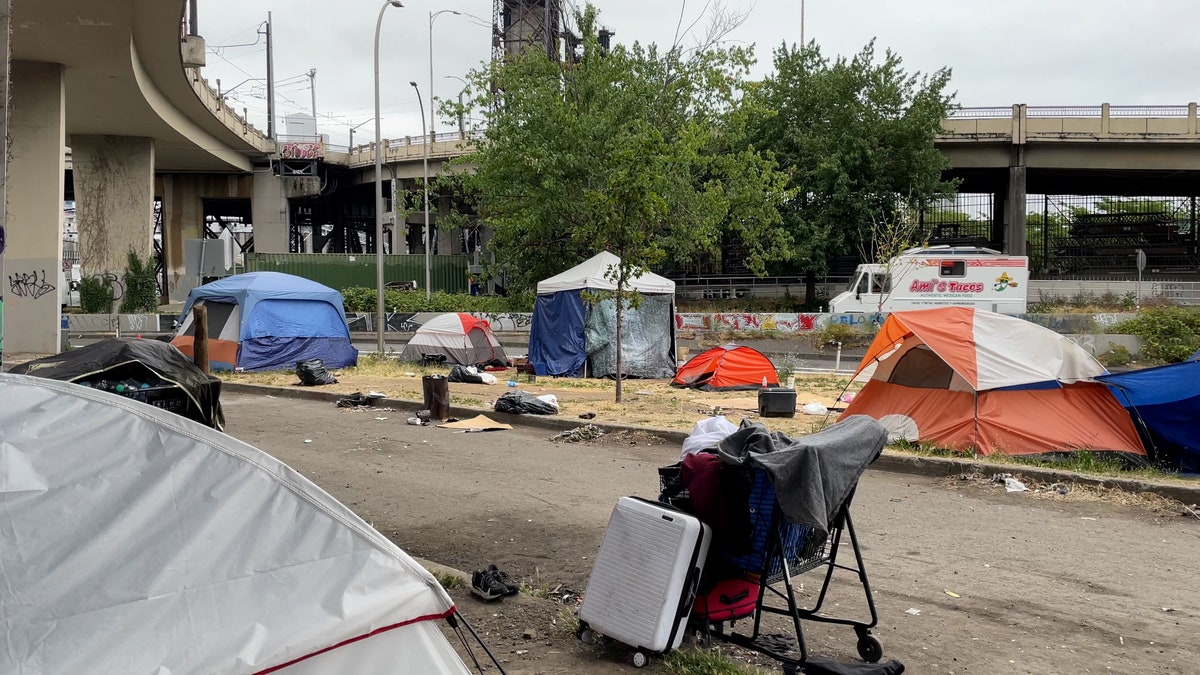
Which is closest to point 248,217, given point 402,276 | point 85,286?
point 402,276

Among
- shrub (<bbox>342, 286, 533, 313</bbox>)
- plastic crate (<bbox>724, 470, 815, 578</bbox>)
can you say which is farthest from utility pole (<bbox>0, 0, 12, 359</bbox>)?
shrub (<bbox>342, 286, 533, 313</bbox>)

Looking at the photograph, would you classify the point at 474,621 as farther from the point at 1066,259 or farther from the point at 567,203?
the point at 1066,259

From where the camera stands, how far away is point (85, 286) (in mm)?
36688

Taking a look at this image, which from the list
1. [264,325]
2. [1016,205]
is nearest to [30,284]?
[264,325]

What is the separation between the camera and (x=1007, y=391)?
9.83 meters

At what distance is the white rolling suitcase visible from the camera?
4266 mm

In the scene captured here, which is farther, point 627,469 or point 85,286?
point 85,286

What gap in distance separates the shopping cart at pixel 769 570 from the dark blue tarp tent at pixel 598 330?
1571 cm

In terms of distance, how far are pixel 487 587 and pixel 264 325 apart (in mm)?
17284

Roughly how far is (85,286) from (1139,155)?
146ft

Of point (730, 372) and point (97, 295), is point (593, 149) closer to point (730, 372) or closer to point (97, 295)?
point (730, 372)

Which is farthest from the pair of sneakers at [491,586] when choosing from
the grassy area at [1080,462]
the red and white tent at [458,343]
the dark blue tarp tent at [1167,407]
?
the red and white tent at [458,343]

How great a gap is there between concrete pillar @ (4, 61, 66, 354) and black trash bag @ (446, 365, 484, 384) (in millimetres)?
12404

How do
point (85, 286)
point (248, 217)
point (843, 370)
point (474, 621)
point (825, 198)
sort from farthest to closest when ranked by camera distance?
point (248, 217) < point (825, 198) < point (85, 286) < point (843, 370) < point (474, 621)
